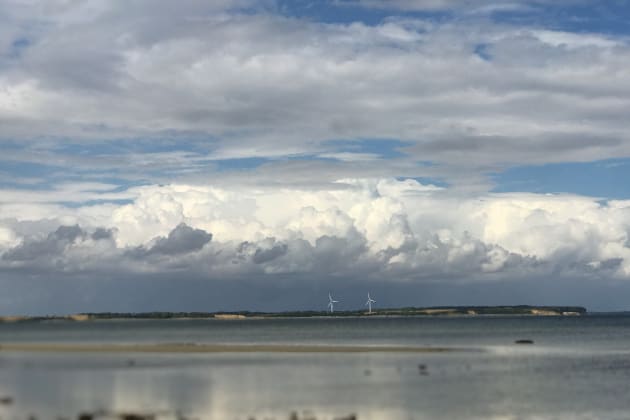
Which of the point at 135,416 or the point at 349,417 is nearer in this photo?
the point at 135,416

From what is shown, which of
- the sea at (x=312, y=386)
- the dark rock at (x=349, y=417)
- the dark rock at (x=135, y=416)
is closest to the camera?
the dark rock at (x=135, y=416)

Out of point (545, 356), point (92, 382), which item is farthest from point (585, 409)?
point (545, 356)

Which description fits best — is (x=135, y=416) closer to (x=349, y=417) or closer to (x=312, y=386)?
(x=349, y=417)

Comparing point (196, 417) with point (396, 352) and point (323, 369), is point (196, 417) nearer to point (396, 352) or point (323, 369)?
point (323, 369)

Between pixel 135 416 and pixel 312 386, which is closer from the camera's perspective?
pixel 135 416

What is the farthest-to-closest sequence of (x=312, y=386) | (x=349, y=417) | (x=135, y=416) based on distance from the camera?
1. (x=312, y=386)
2. (x=349, y=417)
3. (x=135, y=416)

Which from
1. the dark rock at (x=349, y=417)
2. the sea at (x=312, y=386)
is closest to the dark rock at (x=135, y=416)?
the sea at (x=312, y=386)

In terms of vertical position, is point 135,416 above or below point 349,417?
above


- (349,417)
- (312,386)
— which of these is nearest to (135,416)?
(349,417)

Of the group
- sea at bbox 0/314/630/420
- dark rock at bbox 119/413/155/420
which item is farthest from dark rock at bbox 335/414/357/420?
dark rock at bbox 119/413/155/420

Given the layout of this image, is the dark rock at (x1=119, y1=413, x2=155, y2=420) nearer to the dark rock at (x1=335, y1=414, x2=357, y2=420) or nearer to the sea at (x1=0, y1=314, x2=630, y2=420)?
the sea at (x1=0, y1=314, x2=630, y2=420)

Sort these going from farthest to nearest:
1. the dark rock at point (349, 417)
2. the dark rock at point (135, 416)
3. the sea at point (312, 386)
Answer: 1. the sea at point (312, 386)
2. the dark rock at point (349, 417)
3. the dark rock at point (135, 416)

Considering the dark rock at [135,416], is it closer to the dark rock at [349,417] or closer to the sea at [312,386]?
the sea at [312,386]

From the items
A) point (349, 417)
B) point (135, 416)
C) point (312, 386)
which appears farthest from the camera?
point (312, 386)
